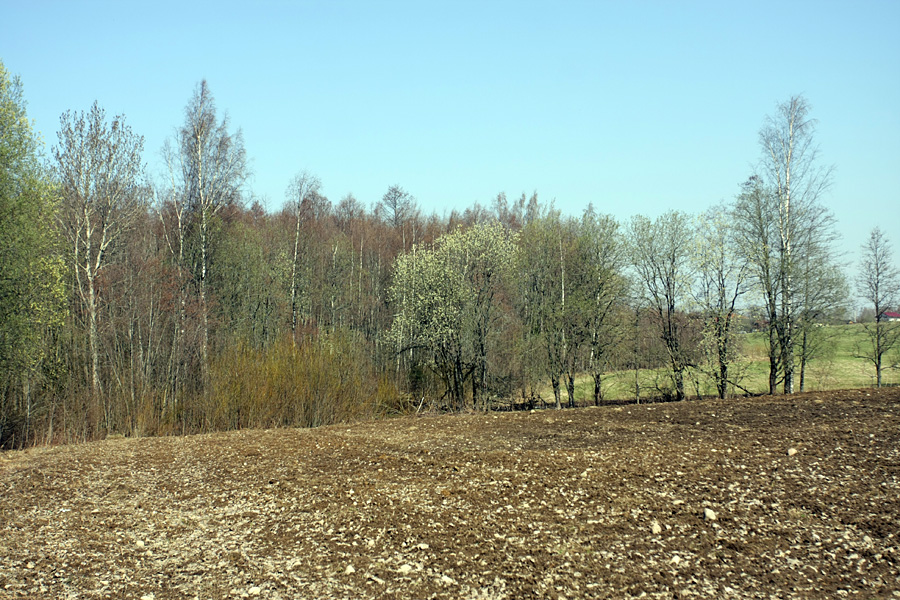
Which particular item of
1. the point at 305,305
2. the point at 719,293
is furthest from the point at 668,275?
the point at 305,305

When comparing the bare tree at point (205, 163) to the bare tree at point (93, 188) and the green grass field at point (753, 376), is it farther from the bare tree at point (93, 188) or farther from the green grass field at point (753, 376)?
the green grass field at point (753, 376)

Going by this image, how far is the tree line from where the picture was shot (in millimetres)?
13359

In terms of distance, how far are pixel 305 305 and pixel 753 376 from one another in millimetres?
19787

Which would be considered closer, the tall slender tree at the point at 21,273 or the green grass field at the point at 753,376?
the tall slender tree at the point at 21,273

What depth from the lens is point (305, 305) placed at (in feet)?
97.0

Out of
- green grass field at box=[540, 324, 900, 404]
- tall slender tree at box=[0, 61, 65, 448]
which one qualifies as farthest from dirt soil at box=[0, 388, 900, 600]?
green grass field at box=[540, 324, 900, 404]

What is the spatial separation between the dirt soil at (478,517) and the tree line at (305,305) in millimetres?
4108

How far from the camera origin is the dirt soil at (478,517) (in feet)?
16.4

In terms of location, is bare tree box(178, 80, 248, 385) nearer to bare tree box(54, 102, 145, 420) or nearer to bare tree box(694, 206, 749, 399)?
bare tree box(54, 102, 145, 420)

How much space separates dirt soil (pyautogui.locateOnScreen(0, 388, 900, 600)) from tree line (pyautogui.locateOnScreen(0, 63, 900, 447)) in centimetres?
411

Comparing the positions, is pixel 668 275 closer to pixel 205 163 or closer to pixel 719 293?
pixel 719 293

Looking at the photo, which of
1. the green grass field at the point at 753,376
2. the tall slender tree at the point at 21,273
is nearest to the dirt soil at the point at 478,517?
the tall slender tree at the point at 21,273

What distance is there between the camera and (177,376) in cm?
1508

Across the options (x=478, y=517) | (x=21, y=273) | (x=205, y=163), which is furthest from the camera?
(x=205, y=163)
